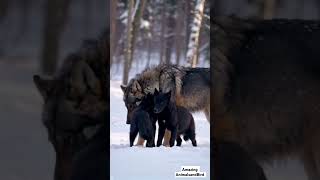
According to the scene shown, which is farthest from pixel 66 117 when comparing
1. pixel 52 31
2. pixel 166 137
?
pixel 166 137

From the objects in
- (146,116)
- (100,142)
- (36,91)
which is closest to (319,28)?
(146,116)

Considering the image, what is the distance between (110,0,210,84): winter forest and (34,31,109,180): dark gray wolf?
0.42ft

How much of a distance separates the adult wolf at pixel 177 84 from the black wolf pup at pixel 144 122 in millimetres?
56

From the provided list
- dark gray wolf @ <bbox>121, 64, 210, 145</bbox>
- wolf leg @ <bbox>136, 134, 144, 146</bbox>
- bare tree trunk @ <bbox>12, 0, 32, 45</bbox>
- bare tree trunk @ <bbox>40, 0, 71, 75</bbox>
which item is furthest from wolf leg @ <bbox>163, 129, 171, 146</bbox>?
bare tree trunk @ <bbox>12, 0, 32, 45</bbox>

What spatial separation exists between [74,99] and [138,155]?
2.04ft

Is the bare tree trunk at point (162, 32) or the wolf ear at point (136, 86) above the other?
the bare tree trunk at point (162, 32)

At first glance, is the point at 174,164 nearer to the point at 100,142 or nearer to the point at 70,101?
the point at 100,142

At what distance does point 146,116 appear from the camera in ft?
14.7

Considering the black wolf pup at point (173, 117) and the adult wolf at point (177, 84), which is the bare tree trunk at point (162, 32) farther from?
the black wolf pup at point (173, 117)

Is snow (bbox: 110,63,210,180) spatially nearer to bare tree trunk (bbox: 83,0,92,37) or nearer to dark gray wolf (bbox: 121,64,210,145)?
dark gray wolf (bbox: 121,64,210,145)

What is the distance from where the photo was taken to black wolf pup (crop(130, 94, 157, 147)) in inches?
175

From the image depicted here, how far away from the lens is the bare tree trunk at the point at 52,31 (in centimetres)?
441

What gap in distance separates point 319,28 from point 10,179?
8.39 feet

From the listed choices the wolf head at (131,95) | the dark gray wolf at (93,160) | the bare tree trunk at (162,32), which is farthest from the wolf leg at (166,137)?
the bare tree trunk at (162,32)
